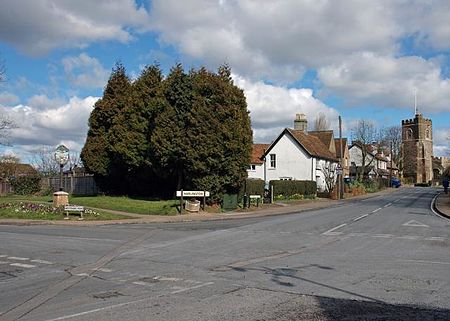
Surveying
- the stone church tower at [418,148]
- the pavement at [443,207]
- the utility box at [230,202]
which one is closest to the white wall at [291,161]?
the pavement at [443,207]

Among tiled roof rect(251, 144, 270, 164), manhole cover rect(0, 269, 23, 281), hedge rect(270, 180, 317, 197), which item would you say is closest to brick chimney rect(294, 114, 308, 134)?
tiled roof rect(251, 144, 270, 164)

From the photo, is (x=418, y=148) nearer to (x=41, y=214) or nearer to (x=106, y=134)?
(x=106, y=134)

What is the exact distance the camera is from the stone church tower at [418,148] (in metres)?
125

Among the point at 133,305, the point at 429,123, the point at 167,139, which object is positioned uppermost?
the point at 429,123

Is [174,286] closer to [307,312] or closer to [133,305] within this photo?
[133,305]

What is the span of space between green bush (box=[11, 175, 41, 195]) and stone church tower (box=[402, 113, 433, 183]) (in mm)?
95292

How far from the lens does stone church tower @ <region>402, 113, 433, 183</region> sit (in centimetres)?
12456

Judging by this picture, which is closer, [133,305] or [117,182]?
[133,305]

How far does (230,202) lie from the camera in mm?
31781

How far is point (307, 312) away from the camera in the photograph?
23.3 feet

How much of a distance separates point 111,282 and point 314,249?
21.7 ft

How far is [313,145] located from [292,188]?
15913mm

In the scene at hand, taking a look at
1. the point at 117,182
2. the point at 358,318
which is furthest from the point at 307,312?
the point at 117,182

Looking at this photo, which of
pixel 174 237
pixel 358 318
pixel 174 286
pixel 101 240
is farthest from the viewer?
pixel 174 237
